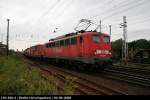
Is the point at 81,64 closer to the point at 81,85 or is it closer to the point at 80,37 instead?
the point at 80,37

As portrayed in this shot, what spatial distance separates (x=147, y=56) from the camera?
32156mm

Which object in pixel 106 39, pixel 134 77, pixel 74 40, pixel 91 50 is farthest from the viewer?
pixel 74 40

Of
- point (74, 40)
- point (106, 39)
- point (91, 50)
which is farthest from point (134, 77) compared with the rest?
point (74, 40)

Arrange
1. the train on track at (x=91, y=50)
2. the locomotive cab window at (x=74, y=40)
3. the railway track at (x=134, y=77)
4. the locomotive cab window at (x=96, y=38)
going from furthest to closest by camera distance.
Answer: the locomotive cab window at (x=74, y=40) → the locomotive cab window at (x=96, y=38) → the train on track at (x=91, y=50) → the railway track at (x=134, y=77)

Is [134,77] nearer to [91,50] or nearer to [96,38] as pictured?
[91,50]

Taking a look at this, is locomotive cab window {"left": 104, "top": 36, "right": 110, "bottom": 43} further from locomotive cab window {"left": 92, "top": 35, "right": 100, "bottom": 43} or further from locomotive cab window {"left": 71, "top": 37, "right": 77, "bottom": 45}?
locomotive cab window {"left": 71, "top": 37, "right": 77, "bottom": 45}

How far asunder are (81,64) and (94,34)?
111 inches

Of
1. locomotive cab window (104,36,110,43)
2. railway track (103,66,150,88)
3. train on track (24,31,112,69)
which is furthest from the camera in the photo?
locomotive cab window (104,36,110,43)

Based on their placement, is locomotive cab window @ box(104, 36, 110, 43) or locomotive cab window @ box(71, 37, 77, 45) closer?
locomotive cab window @ box(104, 36, 110, 43)

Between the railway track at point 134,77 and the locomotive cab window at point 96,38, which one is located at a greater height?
the locomotive cab window at point 96,38

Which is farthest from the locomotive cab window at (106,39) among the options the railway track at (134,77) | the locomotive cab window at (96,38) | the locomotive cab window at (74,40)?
the railway track at (134,77)

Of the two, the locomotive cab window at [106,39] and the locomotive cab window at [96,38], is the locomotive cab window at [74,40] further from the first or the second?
the locomotive cab window at [106,39]

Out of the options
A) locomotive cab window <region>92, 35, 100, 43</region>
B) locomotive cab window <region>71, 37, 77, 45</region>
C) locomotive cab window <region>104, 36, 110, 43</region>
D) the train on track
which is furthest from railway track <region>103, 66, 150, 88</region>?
locomotive cab window <region>71, 37, 77, 45</region>

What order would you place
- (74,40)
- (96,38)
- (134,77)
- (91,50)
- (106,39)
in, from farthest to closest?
(74,40)
(106,39)
(96,38)
(91,50)
(134,77)
